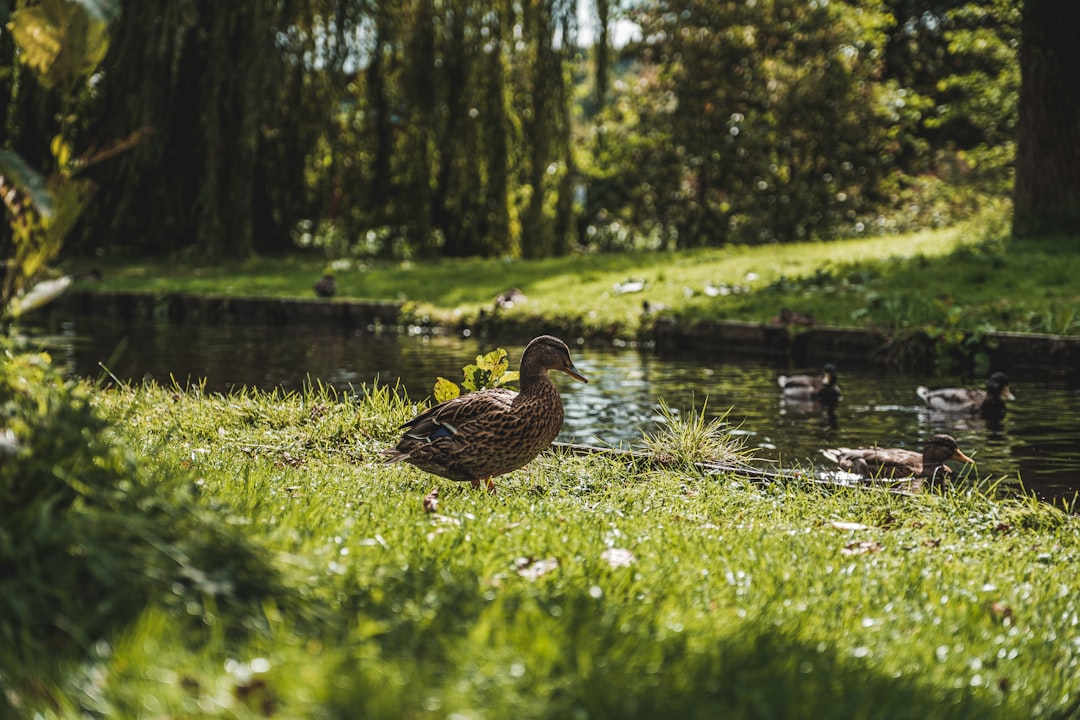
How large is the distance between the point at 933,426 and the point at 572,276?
32.9 feet

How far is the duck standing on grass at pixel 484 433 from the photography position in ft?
18.6

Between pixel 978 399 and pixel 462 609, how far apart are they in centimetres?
757

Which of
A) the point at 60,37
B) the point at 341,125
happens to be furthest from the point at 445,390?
the point at 341,125

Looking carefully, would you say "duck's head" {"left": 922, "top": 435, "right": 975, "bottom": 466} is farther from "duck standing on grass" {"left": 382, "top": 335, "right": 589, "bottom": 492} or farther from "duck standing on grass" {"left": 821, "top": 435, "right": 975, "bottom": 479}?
"duck standing on grass" {"left": 382, "top": 335, "right": 589, "bottom": 492}

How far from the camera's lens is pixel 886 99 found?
27031 mm

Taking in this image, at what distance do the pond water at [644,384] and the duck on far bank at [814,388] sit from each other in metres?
0.15

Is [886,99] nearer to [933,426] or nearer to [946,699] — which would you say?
[933,426]

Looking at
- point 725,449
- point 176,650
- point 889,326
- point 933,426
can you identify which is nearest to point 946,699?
point 176,650

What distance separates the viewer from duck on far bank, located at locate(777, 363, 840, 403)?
1026cm

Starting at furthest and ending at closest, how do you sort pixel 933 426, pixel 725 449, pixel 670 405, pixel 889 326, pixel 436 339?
pixel 436 339 < pixel 889 326 < pixel 670 405 < pixel 933 426 < pixel 725 449

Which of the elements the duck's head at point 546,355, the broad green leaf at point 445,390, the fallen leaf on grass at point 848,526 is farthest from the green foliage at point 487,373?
the fallen leaf on grass at point 848,526

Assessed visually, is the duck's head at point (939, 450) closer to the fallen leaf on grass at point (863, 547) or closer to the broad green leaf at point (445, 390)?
the fallen leaf on grass at point (863, 547)

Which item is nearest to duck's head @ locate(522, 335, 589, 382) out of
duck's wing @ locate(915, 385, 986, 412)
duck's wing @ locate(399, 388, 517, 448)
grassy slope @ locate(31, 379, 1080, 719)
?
duck's wing @ locate(399, 388, 517, 448)

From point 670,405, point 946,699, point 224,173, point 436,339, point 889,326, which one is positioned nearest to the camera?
point 946,699
